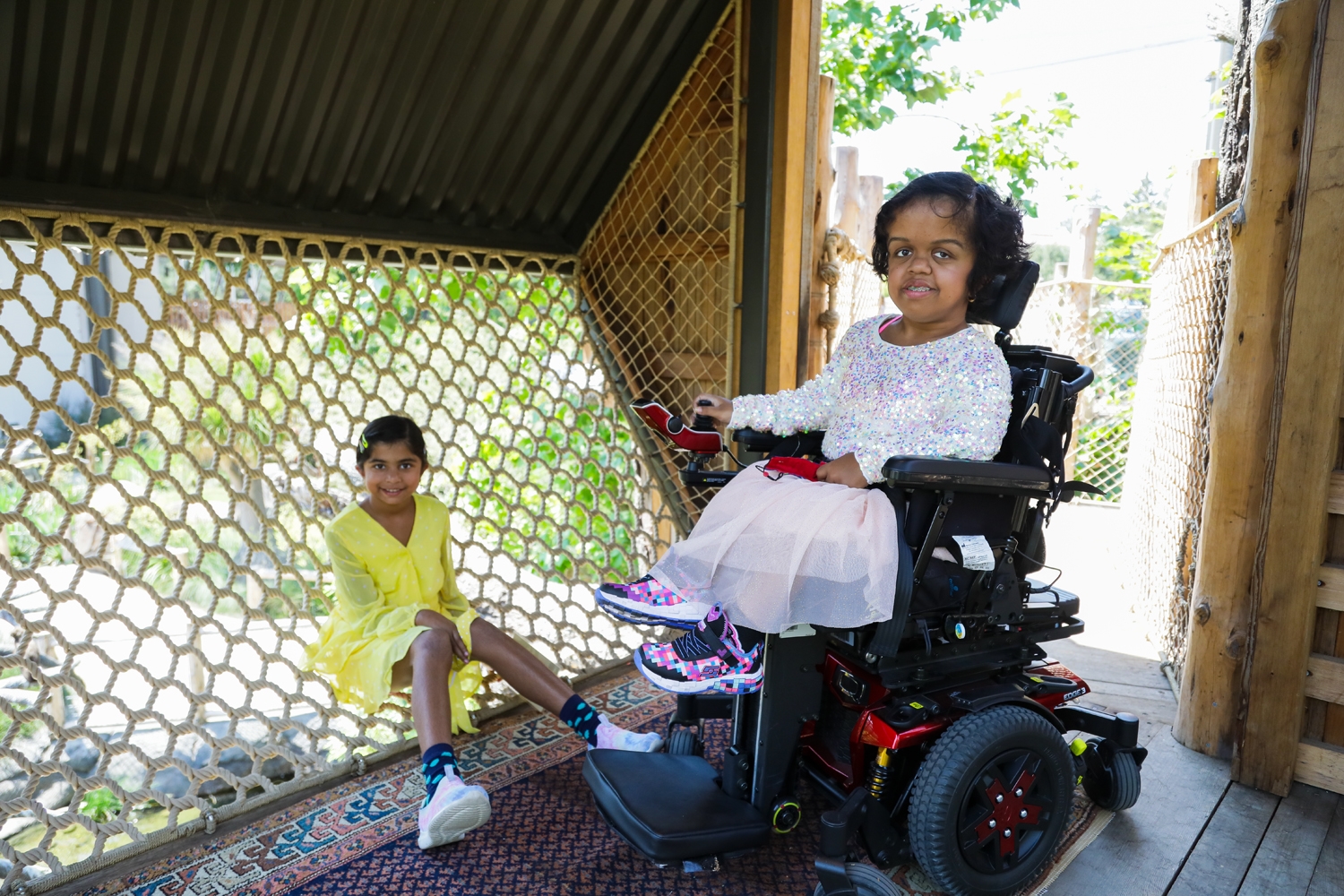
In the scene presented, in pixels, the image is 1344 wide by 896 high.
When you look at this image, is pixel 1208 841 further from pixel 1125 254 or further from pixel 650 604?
pixel 1125 254

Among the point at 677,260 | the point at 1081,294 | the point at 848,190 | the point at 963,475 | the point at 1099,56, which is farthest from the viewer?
the point at 1099,56

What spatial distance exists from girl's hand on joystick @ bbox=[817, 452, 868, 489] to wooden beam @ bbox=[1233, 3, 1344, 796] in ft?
3.65

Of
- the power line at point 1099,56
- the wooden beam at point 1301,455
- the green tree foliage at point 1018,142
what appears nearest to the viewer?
the wooden beam at point 1301,455

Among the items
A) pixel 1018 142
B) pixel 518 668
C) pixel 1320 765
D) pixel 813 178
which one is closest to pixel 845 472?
pixel 518 668

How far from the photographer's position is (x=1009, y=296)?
182 centimetres

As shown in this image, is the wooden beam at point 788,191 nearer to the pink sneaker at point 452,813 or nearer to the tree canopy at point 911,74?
A: the pink sneaker at point 452,813

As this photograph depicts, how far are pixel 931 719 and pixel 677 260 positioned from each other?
1.84 m

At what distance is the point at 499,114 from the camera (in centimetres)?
263

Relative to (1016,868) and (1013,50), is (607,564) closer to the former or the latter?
(1016,868)

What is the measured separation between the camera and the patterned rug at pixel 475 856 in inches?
69.0

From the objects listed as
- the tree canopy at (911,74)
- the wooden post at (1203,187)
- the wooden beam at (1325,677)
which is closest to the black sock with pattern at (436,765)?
the wooden beam at (1325,677)

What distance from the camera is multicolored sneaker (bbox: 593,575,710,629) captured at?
1999mm

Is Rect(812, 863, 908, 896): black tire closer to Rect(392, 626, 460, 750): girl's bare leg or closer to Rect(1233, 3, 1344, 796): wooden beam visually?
Rect(392, 626, 460, 750): girl's bare leg

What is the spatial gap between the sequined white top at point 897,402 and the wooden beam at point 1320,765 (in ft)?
4.08
